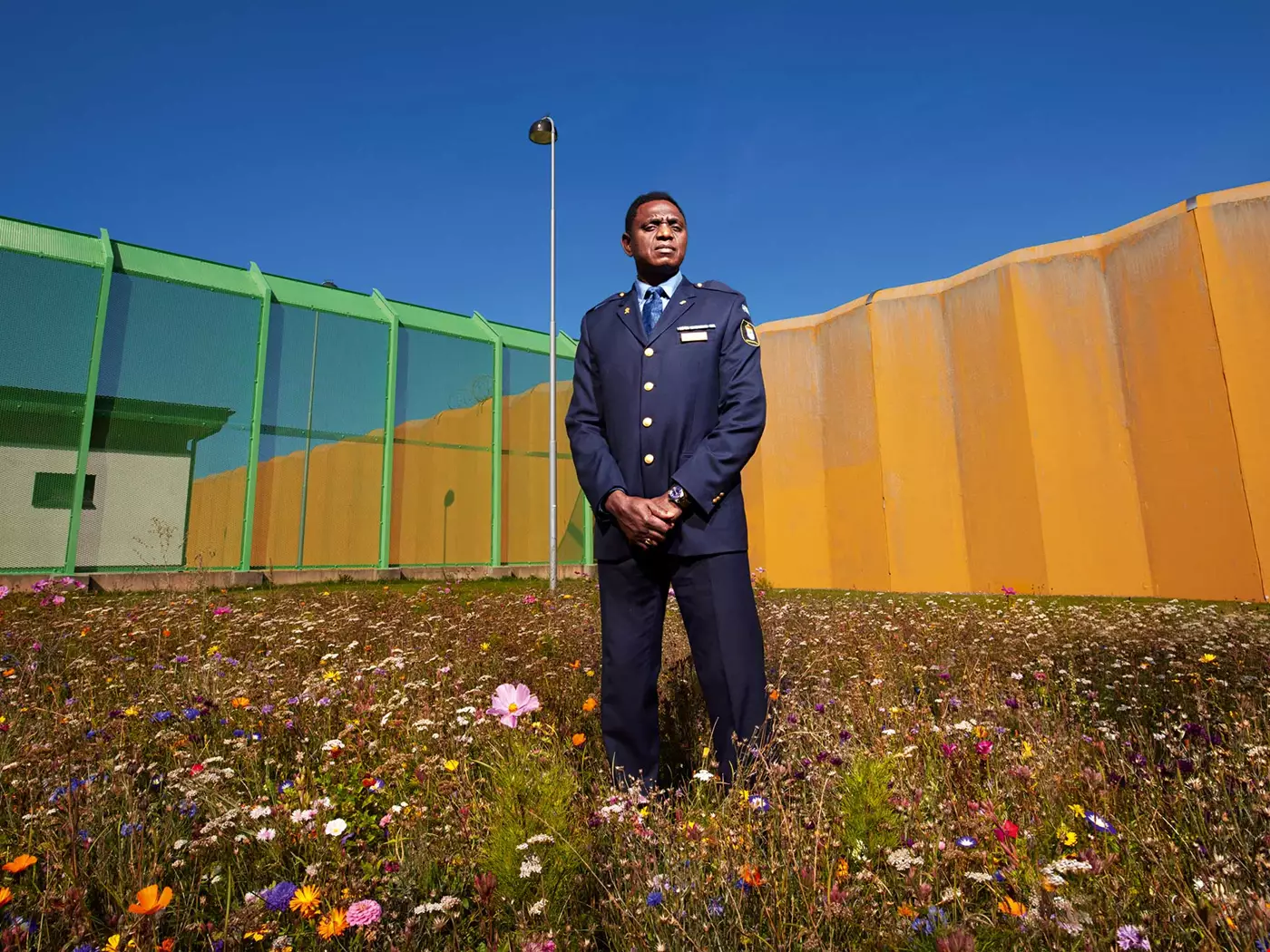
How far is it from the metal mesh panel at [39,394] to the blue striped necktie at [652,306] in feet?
37.6

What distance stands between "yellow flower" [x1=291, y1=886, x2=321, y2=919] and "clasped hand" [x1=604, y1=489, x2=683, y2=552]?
126 cm

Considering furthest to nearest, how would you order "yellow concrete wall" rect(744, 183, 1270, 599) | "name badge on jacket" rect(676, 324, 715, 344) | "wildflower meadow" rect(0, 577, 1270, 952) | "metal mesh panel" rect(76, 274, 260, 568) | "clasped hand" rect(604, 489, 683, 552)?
"metal mesh panel" rect(76, 274, 260, 568) < "yellow concrete wall" rect(744, 183, 1270, 599) < "name badge on jacket" rect(676, 324, 715, 344) < "clasped hand" rect(604, 489, 683, 552) < "wildflower meadow" rect(0, 577, 1270, 952)

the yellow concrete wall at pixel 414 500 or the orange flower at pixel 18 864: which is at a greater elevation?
the yellow concrete wall at pixel 414 500

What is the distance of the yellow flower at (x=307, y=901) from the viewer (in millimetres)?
1428

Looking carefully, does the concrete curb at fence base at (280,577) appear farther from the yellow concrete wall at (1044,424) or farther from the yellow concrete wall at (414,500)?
the yellow concrete wall at (1044,424)

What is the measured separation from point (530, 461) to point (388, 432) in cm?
340

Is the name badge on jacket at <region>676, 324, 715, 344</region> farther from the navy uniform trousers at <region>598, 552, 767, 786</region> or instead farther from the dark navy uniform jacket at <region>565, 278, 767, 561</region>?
the navy uniform trousers at <region>598, 552, 767, 786</region>

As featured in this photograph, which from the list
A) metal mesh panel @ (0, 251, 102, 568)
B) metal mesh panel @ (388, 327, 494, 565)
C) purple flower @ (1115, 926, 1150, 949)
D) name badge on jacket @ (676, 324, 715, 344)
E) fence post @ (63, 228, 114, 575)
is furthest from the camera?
metal mesh panel @ (388, 327, 494, 565)

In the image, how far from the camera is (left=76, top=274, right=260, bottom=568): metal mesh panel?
10.6m

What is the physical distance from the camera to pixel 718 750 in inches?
91.4

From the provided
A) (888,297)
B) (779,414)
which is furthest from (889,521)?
(888,297)

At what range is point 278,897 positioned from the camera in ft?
4.69

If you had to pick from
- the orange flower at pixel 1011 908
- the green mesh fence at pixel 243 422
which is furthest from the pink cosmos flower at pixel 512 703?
the green mesh fence at pixel 243 422

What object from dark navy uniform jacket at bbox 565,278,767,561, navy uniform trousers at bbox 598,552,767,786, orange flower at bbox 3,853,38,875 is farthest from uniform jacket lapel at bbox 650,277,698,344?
orange flower at bbox 3,853,38,875
